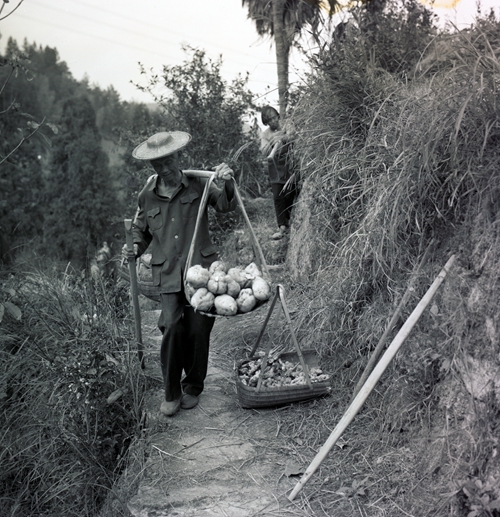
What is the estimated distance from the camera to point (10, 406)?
4227mm

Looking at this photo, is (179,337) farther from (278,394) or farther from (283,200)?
Result: (283,200)

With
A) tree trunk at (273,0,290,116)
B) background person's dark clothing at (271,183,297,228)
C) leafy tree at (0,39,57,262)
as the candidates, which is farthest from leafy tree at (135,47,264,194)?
leafy tree at (0,39,57,262)

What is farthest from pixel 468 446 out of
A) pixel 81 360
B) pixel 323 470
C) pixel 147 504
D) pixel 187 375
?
pixel 81 360

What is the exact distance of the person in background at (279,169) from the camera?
6.10m

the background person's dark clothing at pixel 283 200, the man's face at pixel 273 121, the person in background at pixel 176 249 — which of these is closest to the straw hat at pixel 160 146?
the person in background at pixel 176 249

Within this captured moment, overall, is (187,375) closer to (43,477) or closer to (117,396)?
(117,396)

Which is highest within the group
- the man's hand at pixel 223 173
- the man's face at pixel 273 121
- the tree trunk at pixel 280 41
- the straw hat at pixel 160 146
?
the tree trunk at pixel 280 41

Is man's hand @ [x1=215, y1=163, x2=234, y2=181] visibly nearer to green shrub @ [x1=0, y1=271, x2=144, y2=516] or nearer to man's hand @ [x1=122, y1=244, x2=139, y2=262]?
man's hand @ [x1=122, y1=244, x2=139, y2=262]

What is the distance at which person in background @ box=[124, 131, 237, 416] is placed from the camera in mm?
3627

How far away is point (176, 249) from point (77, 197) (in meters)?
18.6

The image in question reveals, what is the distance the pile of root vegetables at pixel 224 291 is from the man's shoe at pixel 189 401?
3.76ft

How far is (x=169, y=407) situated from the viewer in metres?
3.74

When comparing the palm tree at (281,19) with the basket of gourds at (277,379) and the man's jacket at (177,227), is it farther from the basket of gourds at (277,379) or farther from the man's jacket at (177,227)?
the basket of gourds at (277,379)

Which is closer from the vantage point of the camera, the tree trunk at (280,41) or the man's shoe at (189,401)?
the man's shoe at (189,401)
